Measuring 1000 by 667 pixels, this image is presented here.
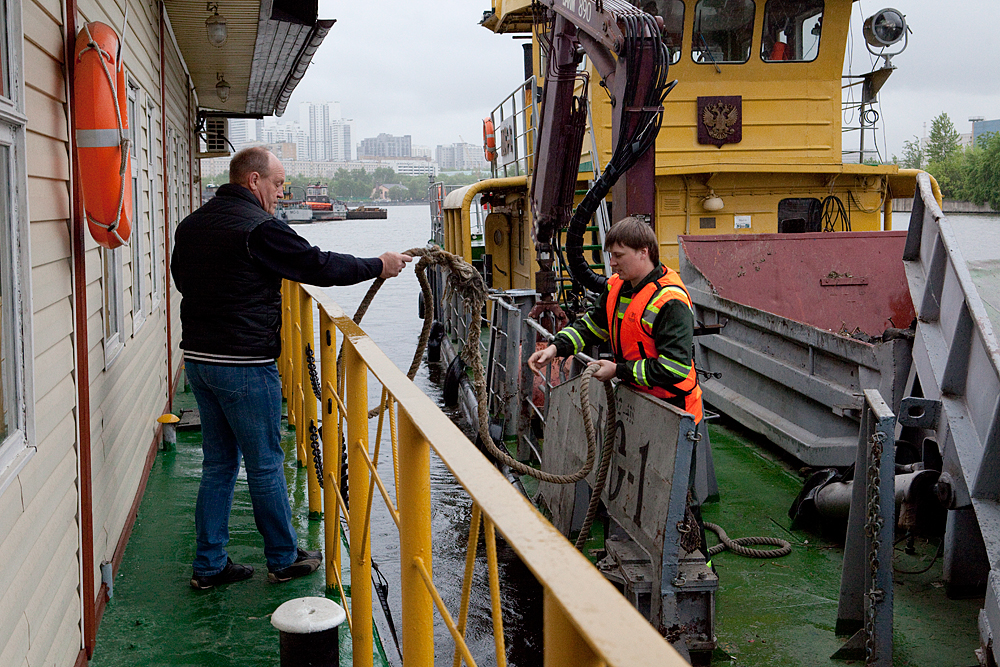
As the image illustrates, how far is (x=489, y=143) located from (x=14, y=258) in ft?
49.7

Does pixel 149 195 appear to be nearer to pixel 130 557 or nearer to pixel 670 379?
pixel 130 557

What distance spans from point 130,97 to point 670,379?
436 cm

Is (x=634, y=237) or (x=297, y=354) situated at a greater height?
(x=634, y=237)

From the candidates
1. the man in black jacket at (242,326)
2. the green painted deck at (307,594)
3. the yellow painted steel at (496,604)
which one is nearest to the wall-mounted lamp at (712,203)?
the green painted deck at (307,594)

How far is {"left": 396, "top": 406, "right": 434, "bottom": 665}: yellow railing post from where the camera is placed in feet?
7.03

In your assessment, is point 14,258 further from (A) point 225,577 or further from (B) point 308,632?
(A) point 225,577

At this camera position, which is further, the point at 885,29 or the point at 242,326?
the point at 885,29

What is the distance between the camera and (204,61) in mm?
12312

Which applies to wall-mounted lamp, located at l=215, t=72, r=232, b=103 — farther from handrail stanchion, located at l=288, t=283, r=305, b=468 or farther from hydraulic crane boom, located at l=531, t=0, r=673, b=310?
handrail stanchion, located at l=288, t=283, r=305, b=468

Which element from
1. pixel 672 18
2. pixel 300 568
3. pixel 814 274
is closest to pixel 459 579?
pixel 300 568

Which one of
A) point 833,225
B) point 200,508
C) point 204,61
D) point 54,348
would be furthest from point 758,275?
point 204,61

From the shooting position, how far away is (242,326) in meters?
3.98

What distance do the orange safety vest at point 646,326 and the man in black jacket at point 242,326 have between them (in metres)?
1.19

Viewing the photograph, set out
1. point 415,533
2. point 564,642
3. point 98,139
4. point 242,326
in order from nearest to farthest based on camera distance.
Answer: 1. point 564,642
2. point 415,533
3. point 98,139
4. point 242,326
